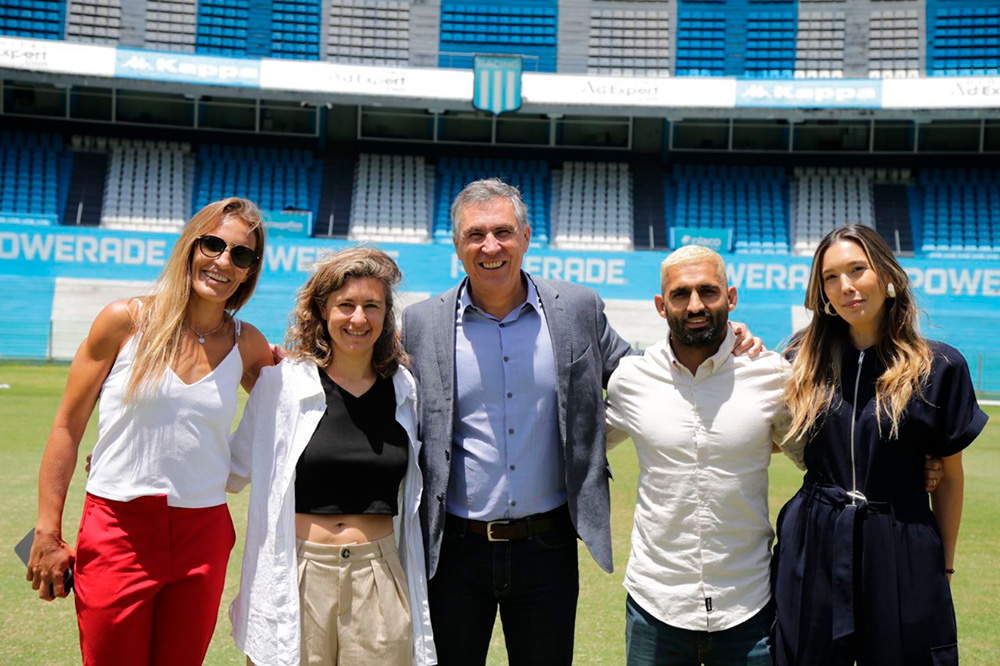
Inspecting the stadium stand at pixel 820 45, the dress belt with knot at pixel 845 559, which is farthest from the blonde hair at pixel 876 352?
the stadium stand at pixel 820 45

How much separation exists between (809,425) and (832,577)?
0.51 metres

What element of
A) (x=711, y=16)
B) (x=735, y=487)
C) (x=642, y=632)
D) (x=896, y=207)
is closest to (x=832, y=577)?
(x=735, y=487)

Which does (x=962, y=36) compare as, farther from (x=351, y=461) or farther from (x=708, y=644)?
(x=351, y=461)

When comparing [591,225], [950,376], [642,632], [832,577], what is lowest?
[642,632]

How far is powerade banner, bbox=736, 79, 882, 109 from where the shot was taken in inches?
980

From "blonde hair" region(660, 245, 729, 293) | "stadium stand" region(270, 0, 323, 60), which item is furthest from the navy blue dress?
"stadium stand" region(270, 0, 323, 60)

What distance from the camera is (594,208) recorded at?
28.0 m

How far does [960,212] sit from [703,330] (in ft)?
92.1

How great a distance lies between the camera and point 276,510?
2881mm

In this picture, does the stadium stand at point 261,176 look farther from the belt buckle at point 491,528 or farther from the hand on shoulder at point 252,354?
the belt buckle at point 491,528

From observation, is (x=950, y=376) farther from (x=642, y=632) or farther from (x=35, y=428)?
(x=35, y=428)

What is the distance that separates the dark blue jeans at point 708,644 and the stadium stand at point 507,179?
24664mm

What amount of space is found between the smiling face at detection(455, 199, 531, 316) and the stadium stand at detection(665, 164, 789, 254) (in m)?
24.9

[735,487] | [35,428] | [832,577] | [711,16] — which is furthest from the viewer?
[711,16]
